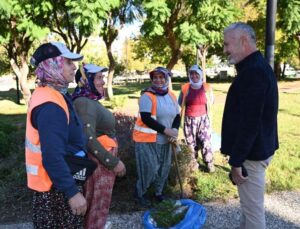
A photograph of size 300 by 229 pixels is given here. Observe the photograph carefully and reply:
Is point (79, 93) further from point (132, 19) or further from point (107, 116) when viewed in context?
point (132, 19)

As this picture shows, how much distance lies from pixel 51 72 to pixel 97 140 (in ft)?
3.02

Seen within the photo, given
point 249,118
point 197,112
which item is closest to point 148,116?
point 197,112

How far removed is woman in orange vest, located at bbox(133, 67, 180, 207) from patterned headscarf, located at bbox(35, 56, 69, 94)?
2.17 metres

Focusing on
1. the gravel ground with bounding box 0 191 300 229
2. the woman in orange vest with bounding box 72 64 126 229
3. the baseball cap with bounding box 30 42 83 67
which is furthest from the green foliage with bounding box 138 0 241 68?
the baseball cap with bounding box 30 42 83 67

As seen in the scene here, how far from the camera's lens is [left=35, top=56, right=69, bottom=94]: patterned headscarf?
249cm

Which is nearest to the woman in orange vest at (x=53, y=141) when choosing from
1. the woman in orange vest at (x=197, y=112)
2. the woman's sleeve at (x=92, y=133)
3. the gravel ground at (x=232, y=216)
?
the woman's sleeve at (x=92, y=133)

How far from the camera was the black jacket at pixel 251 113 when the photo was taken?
2793 millimetres

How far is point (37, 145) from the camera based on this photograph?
2432 mm

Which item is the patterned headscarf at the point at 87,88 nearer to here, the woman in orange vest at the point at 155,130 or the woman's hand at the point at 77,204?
the woman's hand at the point at 77,204

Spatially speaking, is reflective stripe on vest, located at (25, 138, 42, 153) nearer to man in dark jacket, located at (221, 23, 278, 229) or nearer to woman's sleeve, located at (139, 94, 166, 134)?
man in dark jacket, located at (221, 23, 278, 229)

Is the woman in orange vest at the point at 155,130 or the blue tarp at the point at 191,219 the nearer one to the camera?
the blue tarp at the point at 191,219

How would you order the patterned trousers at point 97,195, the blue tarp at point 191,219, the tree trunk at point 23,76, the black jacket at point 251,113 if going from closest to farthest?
the black jacket at point 251,113
the patterned trousers at point 97,195
the blue tarp at point 191,219
the tree trunk at point 23,76

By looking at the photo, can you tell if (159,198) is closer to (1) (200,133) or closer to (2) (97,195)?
(1) (200,133)

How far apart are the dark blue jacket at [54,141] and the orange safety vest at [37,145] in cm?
4
